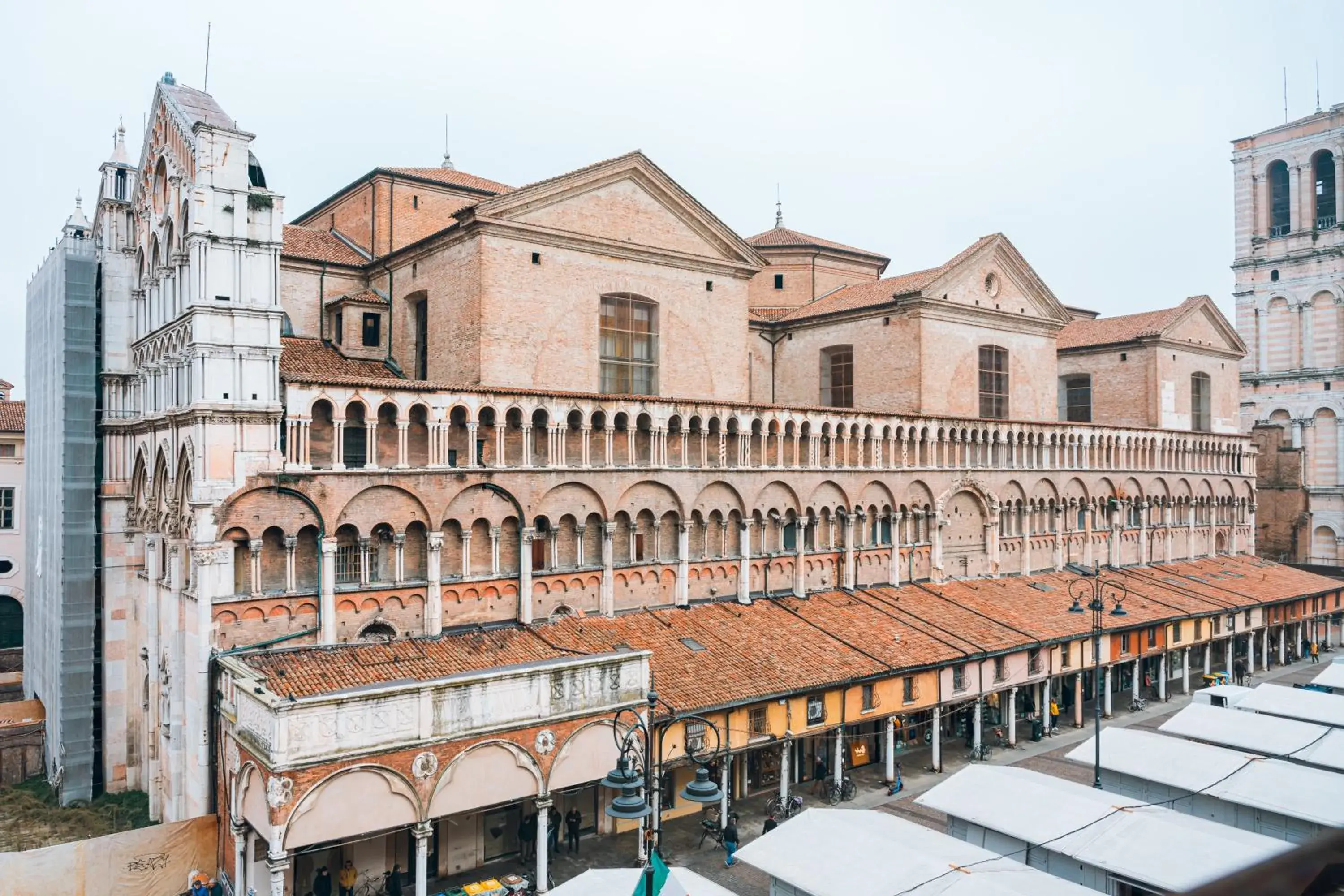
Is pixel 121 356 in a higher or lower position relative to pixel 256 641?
higher

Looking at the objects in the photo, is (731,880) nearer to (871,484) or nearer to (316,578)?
(316,578)

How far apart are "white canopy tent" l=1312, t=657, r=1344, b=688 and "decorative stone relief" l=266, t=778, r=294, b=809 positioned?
32158 millimetres

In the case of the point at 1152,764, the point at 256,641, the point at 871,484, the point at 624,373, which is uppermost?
the point at 624,373

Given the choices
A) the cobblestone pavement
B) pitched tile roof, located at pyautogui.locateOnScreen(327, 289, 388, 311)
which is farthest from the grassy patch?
pitched tile roof, located at pyautogui.locateOnScreen(327, 289, 388, 311)

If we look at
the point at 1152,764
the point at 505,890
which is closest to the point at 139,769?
the point at 505,890

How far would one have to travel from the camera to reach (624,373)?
103ft

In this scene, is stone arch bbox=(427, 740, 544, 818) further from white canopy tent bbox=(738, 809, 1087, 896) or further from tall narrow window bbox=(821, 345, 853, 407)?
tall narrow window bbox=(821, 345, 853, 407)

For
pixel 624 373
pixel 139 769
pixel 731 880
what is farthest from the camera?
pixel 624 373

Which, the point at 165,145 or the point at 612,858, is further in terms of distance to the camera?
the point at 165,145

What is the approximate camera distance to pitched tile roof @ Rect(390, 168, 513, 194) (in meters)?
35.1

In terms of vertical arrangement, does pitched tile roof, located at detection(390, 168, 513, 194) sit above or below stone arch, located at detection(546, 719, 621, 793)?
above

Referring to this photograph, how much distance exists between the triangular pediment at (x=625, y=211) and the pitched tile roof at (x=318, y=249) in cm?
763

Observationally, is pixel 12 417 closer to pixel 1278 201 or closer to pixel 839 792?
pixel 839 792

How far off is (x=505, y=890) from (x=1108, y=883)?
39.7ft
